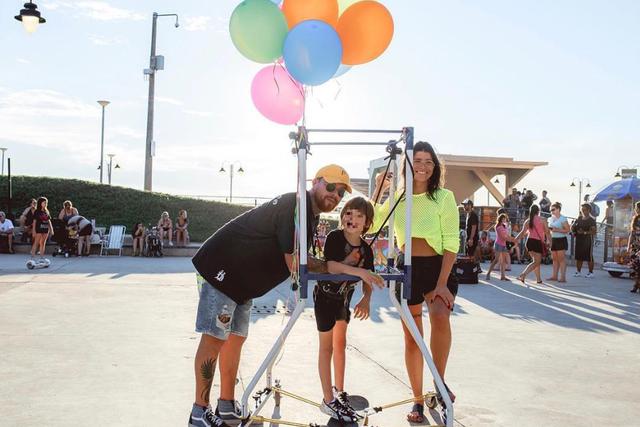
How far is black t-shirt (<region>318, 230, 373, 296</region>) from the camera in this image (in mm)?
3801

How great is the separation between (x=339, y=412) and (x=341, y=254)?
920mm

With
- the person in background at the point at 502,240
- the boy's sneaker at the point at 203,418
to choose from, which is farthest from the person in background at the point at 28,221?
the boy's sneaker at the point at 203,418

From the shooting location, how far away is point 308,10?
4.07 m

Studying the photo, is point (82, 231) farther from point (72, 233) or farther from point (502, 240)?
point (502, 240)

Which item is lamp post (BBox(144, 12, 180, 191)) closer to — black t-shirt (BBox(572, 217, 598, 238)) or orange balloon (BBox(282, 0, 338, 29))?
black t-shirt (BBox(572, 217, 598, 238))

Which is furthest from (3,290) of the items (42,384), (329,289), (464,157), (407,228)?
(464,157)

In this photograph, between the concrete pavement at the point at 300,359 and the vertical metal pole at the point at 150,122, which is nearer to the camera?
the concrete pavement at the point at 300,359

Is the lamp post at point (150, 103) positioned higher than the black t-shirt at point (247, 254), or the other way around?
the lamp post at point (150, 103)

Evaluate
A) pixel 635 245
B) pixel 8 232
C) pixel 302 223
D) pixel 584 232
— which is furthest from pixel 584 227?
pixel 8 232

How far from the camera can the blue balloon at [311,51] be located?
12.7ft

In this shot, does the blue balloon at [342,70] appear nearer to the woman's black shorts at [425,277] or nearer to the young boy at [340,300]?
the young boy at [340,300]

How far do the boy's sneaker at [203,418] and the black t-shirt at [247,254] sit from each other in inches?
25.1

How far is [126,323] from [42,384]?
8.60ft

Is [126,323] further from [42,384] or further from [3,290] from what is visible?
[3,290]
